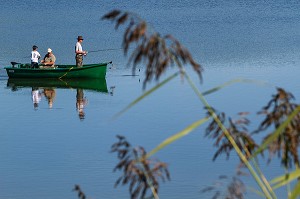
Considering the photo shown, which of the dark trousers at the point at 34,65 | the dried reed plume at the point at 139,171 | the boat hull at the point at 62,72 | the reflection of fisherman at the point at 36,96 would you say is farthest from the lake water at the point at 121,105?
the dark trousers at the point at 34,65

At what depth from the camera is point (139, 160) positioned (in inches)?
146

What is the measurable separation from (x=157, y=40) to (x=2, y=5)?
67343mm

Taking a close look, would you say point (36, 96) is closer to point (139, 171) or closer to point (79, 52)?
point (79, 52)

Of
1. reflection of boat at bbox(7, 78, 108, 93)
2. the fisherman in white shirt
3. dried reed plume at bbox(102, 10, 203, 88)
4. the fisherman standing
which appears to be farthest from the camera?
reflection of boat at bbox(7, 78, 108, 93)

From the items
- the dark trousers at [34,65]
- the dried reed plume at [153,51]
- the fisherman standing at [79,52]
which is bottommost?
the dried reed plume at [153,51]

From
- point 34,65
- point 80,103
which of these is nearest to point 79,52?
point 34,65

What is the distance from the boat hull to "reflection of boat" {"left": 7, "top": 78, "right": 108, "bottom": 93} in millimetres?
191

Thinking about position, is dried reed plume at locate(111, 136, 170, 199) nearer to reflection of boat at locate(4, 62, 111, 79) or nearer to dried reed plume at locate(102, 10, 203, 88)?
dried reed plume at locate(102, 10, 203, 88)

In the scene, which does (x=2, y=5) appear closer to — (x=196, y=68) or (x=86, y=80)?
(x=86, y=80)

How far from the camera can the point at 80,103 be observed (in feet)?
89.1

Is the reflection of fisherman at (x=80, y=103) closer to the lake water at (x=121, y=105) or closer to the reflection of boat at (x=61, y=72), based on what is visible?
the lake water at (x=121, y=105)

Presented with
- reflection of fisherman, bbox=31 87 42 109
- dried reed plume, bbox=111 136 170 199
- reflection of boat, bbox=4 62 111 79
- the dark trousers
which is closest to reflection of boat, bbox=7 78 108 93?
reflection of boat, bbox=4 62 111 79

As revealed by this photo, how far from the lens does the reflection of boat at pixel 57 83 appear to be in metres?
30.8

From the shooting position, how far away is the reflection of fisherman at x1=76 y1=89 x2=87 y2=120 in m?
24.8
